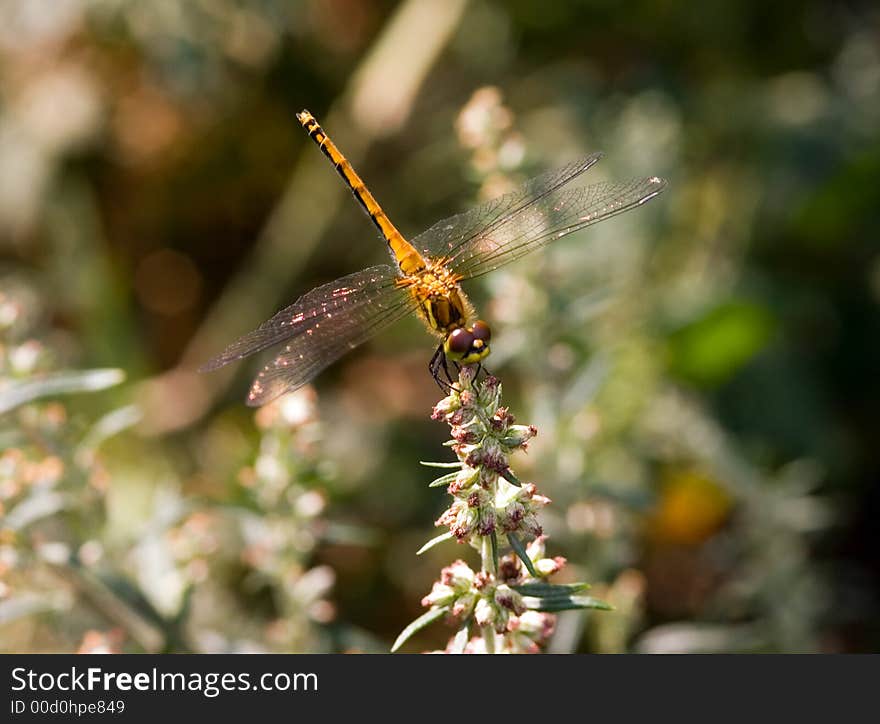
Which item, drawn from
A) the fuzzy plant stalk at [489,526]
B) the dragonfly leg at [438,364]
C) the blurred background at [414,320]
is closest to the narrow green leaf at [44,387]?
the blurred background at [414,320]

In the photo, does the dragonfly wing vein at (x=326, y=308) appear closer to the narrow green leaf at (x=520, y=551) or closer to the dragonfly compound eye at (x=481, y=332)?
the dragonfly compound eye at (x=481, y=332)

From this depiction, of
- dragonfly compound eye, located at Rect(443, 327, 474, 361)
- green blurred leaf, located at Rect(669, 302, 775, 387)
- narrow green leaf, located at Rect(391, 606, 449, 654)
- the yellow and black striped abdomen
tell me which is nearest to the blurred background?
green blurred leaf, located at Rect(669, 302, 775, 387)

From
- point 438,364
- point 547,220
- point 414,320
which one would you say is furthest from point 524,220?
point 414,320

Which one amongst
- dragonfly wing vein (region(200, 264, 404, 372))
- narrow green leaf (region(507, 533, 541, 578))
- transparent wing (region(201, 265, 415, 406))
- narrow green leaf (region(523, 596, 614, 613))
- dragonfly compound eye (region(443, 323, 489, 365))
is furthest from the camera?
dragonfly wing vein (region(200, 264, 404, 372))

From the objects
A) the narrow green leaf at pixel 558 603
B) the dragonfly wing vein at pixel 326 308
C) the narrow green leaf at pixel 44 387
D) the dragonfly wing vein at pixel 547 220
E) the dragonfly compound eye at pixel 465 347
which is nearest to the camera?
the narrow green leaf at pixel 558 603

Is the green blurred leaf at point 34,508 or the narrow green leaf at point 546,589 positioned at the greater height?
the green blurred leaf at point 34,508

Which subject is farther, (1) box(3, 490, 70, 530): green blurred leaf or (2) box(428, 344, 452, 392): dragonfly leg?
(2) box(428, 344, 452, 392): dragonfly leg

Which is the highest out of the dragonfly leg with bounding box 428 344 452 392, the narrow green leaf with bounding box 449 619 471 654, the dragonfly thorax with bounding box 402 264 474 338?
the dragonfly thorax with bounding box 402 264 474 338

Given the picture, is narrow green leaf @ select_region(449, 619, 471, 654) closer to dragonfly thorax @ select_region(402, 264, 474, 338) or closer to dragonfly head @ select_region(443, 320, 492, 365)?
dragonfly head @ select_region(443, 320, 492, 365)

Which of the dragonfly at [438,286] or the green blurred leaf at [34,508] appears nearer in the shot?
the green blurred leaf at [34,508]
